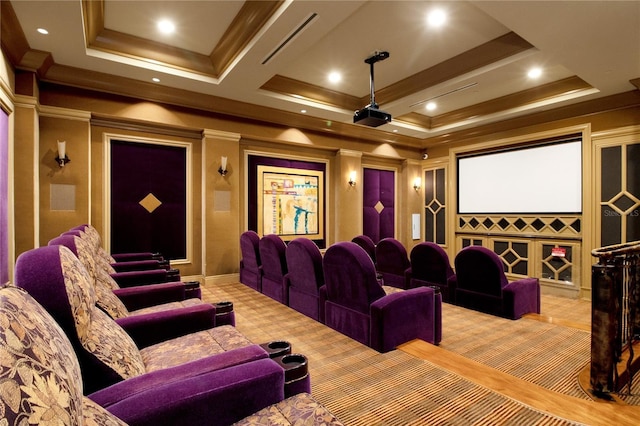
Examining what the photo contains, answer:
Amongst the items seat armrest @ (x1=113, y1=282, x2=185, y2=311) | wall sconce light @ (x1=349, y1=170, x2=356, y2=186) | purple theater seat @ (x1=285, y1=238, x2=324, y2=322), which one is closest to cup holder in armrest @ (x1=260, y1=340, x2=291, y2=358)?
seat armrest @ (x1=113, y1=282, x2=185, y2=311)

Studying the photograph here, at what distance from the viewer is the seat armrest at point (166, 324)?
166 cm

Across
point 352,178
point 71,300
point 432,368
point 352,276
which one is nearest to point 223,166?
point 352,178

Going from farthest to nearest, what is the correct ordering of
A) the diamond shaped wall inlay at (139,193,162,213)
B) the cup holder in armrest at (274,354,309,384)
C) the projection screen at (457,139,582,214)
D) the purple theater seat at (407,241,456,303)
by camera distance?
the projection screen at (457,139,582,214) < the diamond shaped wall inlay at (139,193,162,213) < the purple theater seat at (407,241,456,303) < the cup holder in armrest at (274,354,309,384)

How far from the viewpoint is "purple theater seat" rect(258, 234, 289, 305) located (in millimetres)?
3697

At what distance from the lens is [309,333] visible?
109 inches

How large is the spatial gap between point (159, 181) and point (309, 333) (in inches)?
138

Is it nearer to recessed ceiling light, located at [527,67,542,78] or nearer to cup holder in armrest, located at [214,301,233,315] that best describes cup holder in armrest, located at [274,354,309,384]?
cup holder in armrest, located at [214,301,233,315]

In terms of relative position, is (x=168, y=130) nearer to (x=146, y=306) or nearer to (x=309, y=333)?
(x=146, y=306)

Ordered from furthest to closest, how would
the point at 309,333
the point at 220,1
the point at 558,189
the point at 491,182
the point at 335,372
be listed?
the point at 491,182
the point at 558,189
the point at 220,1
the point at 309,333
the point at 335,372

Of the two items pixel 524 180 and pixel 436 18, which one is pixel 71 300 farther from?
pixel 524 180

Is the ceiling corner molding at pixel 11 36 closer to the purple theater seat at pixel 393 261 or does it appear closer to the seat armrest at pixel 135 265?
the seat armrest at pixel 135 265

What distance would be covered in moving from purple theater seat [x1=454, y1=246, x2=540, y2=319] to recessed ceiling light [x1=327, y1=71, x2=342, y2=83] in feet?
9.83

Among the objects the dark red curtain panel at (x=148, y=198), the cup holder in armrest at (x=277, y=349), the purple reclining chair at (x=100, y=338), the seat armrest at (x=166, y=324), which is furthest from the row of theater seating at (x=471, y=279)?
the dark red curtain panel at (x=148, y=198)

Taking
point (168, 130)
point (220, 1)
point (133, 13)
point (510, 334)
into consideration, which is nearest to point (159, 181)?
point (168, 130)
